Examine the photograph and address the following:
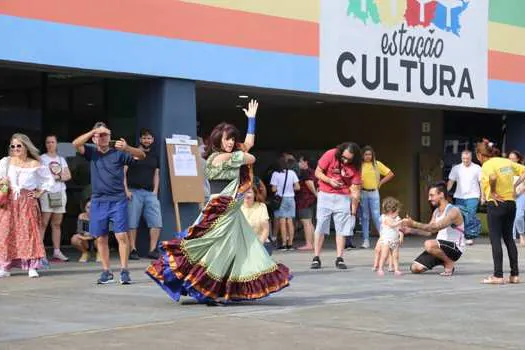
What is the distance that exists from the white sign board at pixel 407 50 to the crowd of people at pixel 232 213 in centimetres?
156

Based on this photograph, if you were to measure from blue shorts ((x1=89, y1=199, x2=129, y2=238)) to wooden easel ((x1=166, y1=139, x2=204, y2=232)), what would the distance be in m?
3.94

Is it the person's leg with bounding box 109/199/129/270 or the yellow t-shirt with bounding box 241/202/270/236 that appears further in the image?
the yellow t-shirt with bounding box 241/202/270/236

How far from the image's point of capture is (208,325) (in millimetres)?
7531

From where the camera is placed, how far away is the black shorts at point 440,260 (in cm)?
1205

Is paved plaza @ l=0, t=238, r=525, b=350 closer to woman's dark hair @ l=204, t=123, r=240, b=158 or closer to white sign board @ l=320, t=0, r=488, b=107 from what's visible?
woman's dark hair @ l=204, t=123, r=240, b=158

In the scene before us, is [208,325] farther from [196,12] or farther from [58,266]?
[196,12]

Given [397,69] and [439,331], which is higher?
[397,69]

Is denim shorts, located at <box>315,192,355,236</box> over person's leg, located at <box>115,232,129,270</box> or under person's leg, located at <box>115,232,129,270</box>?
over

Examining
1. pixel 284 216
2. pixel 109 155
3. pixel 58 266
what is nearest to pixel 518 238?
pixel 284 216

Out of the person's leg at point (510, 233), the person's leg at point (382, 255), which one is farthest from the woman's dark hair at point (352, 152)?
the person's leg at point (510, 233)

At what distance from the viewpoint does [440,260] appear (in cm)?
1221

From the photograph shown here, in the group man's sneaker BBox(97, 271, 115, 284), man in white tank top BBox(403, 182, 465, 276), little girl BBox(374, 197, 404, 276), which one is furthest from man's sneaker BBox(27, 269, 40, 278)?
man in white tank top BBox(403, 182, 465, 276)

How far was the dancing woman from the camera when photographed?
28.2 ft

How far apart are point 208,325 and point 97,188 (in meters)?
3.38
